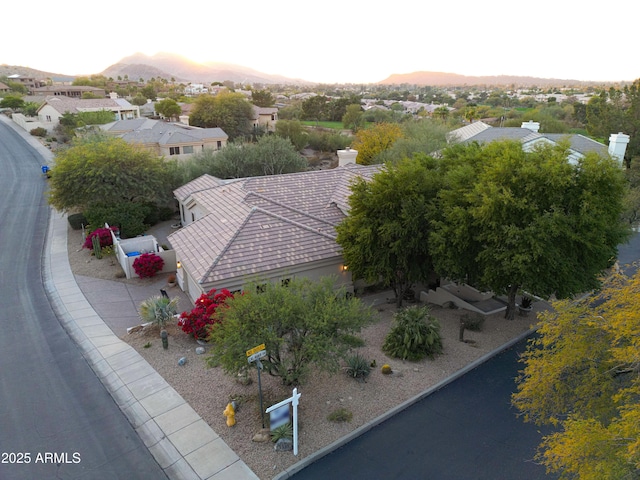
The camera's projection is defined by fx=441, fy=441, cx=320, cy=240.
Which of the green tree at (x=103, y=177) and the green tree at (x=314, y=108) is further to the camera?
the green tree at (x=314, y=108)

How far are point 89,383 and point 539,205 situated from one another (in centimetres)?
1549

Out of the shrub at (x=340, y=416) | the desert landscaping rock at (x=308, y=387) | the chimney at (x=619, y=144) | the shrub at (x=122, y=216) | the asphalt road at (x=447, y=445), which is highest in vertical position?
the chimney at (x=619, y=144)

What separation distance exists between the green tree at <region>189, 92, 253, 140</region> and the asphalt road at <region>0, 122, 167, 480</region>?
53.0 meters

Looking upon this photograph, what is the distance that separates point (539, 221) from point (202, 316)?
Answer: 38.5 ft

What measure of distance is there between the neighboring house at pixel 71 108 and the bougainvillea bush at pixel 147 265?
57.6m

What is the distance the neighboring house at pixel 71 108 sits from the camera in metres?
72.3

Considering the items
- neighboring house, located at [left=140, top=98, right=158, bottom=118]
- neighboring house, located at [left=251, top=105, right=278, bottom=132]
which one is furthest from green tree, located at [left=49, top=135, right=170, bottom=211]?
neighboring house, located at [left=140, top=98, right=158, bottom=118]

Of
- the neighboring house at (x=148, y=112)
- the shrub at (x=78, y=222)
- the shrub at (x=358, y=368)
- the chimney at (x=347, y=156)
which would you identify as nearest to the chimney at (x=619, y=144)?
the chimney at (x=347, y=156)

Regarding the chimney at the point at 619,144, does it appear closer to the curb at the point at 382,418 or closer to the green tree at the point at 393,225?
the green tree at the point at 393,225

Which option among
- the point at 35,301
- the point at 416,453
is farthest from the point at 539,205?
the point at 35,301

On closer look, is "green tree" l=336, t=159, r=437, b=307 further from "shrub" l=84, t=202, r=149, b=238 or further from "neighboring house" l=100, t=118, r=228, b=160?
"neighboring house" l=100, t=118, r=228, b=160

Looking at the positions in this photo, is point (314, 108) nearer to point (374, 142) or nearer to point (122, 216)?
point (374, 142)

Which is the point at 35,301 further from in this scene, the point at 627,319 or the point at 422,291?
the point at 627,319

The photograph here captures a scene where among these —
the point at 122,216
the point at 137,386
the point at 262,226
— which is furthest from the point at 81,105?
the point at 137,386
